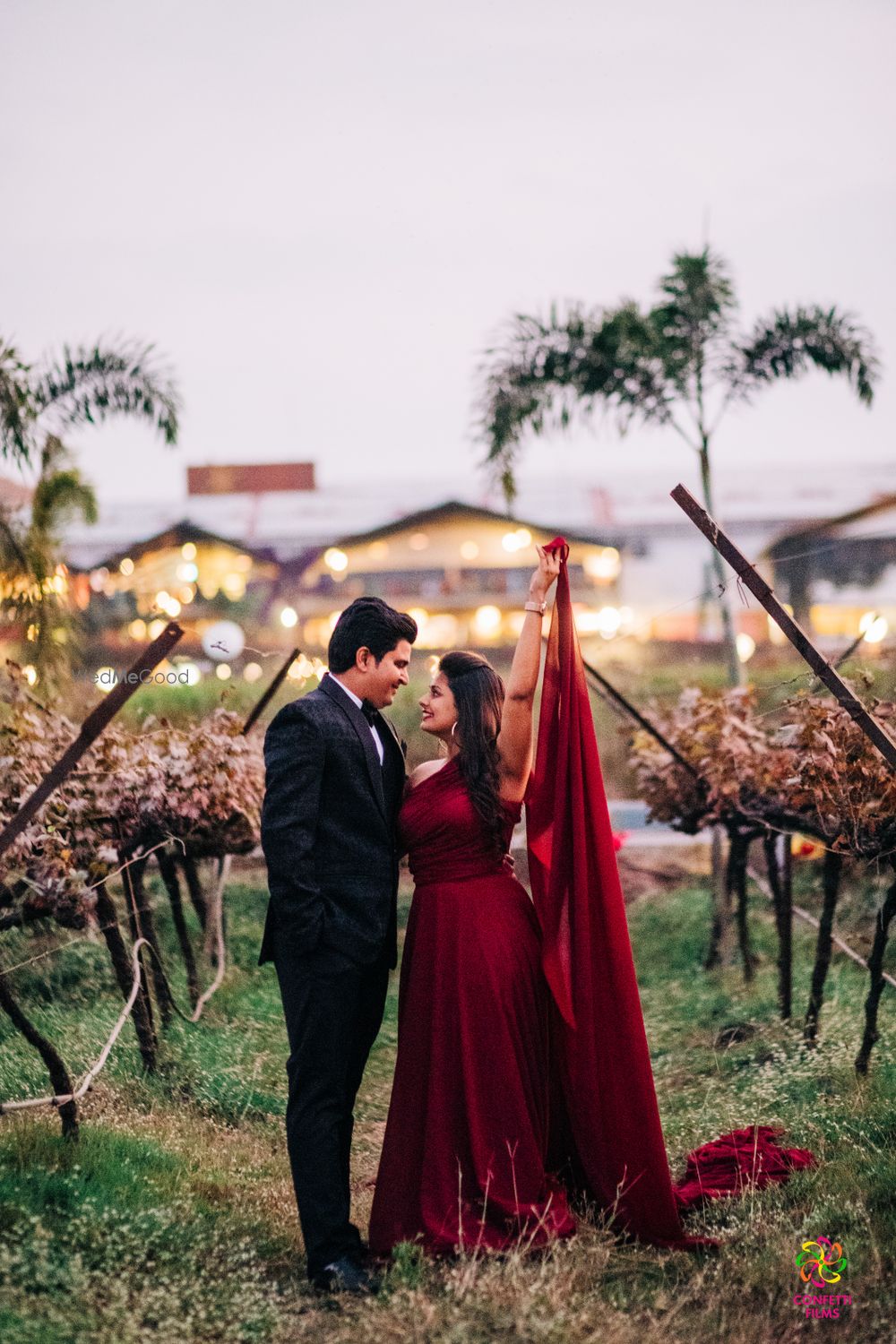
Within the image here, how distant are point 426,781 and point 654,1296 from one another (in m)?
1.74

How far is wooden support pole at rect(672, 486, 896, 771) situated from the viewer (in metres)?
4.43

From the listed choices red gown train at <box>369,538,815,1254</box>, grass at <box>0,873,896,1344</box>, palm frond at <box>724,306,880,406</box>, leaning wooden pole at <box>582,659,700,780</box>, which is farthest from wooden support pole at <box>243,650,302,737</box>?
palm frond at <box>724,306,880,406</box>

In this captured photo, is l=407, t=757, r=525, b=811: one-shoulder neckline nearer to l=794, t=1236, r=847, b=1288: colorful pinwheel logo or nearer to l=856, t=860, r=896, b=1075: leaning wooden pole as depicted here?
l=794, t=1236, r=847, b=1288: colorful pinwheel logo

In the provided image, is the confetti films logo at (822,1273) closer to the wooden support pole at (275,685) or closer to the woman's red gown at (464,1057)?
the woman's red gown at (464,1057)

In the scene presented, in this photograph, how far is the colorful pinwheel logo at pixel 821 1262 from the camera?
373cm

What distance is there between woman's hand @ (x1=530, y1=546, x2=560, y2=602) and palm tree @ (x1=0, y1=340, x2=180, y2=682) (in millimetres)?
6984

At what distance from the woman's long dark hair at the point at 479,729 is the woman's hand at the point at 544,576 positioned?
0.32 metres

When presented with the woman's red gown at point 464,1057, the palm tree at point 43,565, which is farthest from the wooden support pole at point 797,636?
the palm tree at point 43,565

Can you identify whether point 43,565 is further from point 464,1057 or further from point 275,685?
point 464,1057

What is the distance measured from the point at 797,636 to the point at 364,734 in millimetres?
1607

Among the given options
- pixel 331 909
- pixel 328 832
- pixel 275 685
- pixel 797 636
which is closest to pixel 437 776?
pixel 328 832

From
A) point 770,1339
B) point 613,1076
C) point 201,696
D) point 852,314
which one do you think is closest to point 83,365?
point 201,696

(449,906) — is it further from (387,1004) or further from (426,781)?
(387,1004)

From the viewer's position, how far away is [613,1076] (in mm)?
4273
